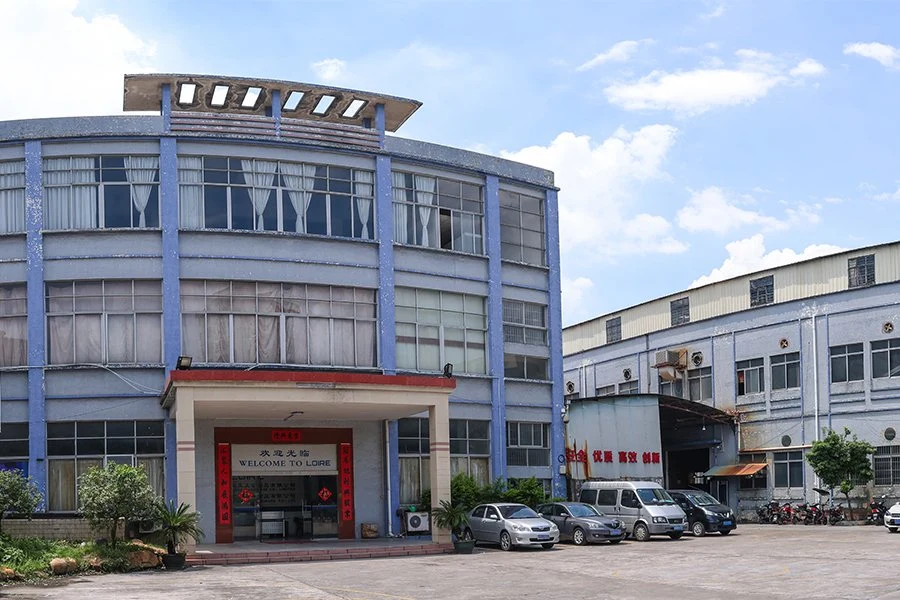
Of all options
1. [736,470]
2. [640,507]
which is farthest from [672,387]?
[640,507]

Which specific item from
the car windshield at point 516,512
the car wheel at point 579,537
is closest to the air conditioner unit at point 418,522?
the car windshield at point 516,512

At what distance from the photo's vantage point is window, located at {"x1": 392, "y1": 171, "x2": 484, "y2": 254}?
36906 millimetres

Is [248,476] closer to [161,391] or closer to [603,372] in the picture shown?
[161,391]

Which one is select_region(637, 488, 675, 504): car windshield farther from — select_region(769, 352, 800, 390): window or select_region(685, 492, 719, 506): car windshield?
select_region(769, 352, 800, 390): window

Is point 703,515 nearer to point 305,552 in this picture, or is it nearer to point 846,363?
point 846,363

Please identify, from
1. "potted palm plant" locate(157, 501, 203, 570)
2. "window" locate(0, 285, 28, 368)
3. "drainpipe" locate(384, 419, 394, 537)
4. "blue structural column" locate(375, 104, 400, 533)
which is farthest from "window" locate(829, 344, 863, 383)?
"window" locate(0, 285, 28, 368)

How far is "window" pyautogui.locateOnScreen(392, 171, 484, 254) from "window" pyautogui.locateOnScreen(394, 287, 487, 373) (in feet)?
5.63

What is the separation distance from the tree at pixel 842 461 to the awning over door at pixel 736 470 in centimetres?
464

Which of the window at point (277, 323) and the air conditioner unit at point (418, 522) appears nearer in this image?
the window at point (277, 323)

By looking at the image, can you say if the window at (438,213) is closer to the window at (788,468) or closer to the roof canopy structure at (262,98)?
the roof canopy structure at (262,98)

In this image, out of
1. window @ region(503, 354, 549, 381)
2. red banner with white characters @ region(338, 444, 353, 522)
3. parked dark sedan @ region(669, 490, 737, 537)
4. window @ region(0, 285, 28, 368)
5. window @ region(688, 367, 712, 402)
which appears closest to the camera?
window @ region(0, 285, 28, 368)

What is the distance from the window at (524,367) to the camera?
126 feet

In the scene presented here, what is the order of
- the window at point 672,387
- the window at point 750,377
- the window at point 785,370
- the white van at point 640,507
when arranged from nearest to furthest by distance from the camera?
the white van at point 640,507 < the window at point 785,370 < the window at point 750,377 < the window at point 672,387

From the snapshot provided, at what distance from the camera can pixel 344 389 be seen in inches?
1188
